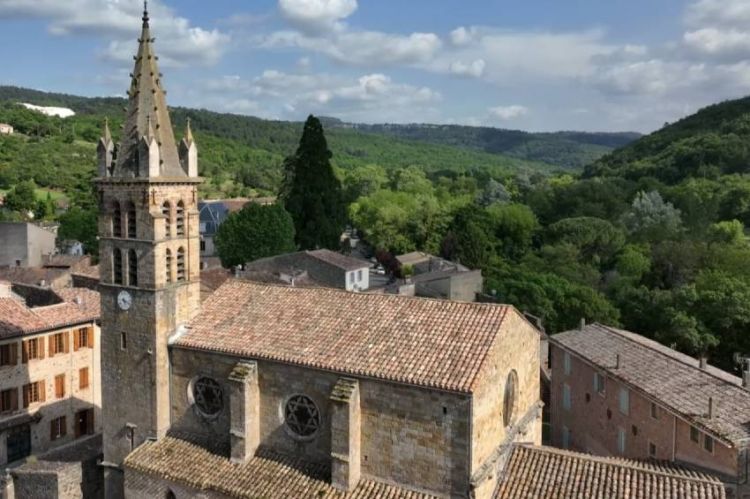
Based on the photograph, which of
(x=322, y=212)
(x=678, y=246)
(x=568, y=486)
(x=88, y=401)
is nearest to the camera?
(x=568, y=486)

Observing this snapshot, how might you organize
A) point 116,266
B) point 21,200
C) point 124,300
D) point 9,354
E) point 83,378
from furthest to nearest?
point 21,200 < point 83,378 < point 9,354 < point 116,266 < point 124,300

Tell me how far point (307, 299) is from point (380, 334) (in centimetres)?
383

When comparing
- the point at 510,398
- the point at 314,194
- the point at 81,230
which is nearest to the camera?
the point at 510,398

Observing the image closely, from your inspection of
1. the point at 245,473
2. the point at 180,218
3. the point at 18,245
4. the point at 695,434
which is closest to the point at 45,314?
the point at 180,218

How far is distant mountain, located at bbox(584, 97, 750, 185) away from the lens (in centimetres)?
10875

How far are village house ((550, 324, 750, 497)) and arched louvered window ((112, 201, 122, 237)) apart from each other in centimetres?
2266

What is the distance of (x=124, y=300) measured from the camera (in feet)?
83.9

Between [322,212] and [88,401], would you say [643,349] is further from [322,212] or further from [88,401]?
[322,212]

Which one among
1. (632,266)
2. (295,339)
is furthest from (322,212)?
(295,339)

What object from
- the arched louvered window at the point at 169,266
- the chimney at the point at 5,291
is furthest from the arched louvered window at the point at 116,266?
the chimney at the point at 5,291

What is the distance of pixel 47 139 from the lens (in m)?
159

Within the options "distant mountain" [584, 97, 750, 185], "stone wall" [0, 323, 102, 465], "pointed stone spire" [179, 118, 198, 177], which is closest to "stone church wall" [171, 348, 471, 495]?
"pointed stone spire" [179, 118, 198, 177]

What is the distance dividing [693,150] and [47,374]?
109m

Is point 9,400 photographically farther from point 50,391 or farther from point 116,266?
point 116,266
